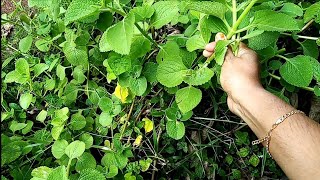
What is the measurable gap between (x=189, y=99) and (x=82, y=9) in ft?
1.29

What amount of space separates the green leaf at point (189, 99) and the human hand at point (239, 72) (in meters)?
0.08

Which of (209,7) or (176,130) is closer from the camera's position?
(209,7)

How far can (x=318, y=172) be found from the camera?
1161mm

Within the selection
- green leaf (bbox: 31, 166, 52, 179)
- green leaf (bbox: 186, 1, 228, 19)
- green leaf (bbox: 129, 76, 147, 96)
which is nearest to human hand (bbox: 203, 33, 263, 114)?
green leaf (bbox: 186, 1, 228, 19)

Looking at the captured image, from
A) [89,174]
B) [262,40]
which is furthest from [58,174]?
[262,40]

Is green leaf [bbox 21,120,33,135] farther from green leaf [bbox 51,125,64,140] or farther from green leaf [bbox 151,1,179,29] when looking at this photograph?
green leaf [bbox 151,1,179,29]

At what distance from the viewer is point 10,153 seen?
132cm

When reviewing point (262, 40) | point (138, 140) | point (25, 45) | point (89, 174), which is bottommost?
point (138, 140)

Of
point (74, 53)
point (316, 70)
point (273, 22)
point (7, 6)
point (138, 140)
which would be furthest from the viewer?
point (7, 6)

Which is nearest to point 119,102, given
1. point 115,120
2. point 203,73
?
point 115,120

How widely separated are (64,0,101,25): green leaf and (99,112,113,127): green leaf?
42 centimetres

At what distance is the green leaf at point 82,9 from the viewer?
1.12 metres

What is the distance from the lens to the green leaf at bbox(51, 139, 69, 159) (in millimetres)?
1367

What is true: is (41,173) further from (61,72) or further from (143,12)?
(143,12)
